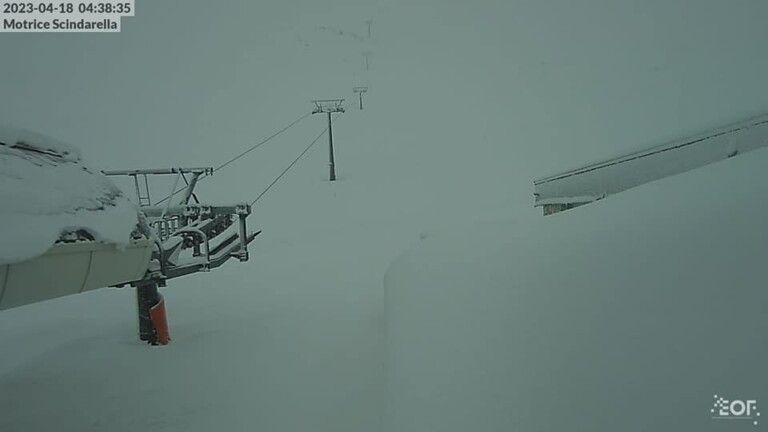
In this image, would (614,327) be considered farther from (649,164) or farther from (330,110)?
(330,110)

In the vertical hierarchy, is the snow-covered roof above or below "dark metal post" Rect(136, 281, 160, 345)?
above

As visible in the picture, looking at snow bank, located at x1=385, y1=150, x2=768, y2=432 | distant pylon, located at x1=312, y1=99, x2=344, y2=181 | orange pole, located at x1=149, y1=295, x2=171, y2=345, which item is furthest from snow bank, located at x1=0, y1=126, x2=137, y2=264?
distant pylon, located at x1=312, y1=99, x2=344, y2=181

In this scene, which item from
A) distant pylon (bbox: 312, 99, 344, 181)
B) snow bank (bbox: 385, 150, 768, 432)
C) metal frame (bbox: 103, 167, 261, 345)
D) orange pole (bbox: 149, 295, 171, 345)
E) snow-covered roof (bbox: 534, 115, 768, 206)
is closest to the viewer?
snow bank (bbox: 385, 150, 768, 432)

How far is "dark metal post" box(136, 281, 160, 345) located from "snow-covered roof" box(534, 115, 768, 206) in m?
3.33

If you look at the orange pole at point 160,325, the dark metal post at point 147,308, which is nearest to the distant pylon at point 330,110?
the dark metal post at point 147,308

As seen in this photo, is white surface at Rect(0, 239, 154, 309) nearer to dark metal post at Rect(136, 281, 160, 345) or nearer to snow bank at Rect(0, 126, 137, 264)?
snow bank at Rect(0, 126, 137, 264)

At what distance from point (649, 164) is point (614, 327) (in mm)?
2436

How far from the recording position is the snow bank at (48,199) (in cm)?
142

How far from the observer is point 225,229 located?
3877 mm

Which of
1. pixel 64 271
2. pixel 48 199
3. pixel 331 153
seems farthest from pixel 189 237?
pixel 331 153

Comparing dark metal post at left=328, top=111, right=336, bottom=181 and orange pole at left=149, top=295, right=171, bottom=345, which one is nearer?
orange pole at left=149, top=295, right=171, bottom=345

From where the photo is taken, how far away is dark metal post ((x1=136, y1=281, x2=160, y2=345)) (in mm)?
3330

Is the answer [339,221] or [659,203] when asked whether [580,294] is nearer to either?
[659,203]

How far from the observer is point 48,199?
1597 millimetres
